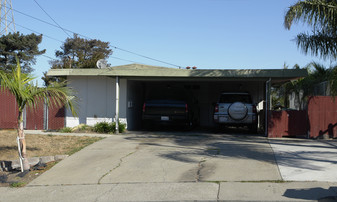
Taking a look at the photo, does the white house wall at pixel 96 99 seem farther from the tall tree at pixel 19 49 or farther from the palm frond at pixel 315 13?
the tall tree at pixel 19 49

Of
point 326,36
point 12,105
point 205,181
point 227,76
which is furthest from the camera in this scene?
point 12,105

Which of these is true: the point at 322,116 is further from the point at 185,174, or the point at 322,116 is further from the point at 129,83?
the point at 129,83

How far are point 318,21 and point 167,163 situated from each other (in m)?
6.60

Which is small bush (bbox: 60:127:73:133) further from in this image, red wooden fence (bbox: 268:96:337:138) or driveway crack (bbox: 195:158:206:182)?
red wooden fence (bbox: 268:96:337:138)

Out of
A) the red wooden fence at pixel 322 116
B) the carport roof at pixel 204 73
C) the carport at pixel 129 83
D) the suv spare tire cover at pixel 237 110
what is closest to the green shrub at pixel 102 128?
the carport at pixel 129 83

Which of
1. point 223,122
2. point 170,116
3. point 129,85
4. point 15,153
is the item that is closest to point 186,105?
point 170,116

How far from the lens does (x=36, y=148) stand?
1053 cm

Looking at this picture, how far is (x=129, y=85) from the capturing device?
618 inches

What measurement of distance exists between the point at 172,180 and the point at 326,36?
7417 millimetres

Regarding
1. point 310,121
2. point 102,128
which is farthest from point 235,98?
point 102,128

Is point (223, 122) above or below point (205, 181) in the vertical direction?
above

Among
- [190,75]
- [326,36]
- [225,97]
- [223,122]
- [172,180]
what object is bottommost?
[172,180]

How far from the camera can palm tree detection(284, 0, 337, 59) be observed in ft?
33.2

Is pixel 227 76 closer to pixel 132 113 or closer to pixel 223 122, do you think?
pixel 223 122
